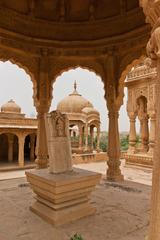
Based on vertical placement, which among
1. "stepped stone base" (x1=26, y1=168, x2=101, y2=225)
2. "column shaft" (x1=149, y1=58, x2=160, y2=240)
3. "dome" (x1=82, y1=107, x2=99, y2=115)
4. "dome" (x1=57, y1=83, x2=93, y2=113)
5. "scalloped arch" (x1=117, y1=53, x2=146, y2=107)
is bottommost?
"stepped stone base" (x1=26, y1=168, x2=101, y2=225)

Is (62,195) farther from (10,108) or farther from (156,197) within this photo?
(10,108)

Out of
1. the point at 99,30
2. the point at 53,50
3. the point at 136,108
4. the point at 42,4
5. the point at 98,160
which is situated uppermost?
the point at 42,4

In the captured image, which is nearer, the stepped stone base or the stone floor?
the stone floor

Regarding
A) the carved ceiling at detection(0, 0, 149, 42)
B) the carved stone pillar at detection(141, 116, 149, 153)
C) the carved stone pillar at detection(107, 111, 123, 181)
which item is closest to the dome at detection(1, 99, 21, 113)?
the carved stone pillar at detection(141, 116, 149, 153)

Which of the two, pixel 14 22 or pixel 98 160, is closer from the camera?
pixel 14 22

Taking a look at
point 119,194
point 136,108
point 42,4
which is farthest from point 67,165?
point 136,108

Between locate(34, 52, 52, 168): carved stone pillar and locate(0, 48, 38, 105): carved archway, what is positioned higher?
locate(0, 48, 38, 105): carved archway

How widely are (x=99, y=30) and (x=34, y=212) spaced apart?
6.83 m

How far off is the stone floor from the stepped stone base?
14 centimetres

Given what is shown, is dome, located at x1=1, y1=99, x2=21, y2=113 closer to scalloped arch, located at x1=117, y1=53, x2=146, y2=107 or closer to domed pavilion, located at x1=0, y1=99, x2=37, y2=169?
domed pavilion, located at x1=0, y1=99, x2=37, y2=169

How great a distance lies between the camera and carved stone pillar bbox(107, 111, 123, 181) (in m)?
8.23

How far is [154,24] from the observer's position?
1.99 metres

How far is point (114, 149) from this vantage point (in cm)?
826

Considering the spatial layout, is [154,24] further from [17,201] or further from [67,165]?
[17,201]
